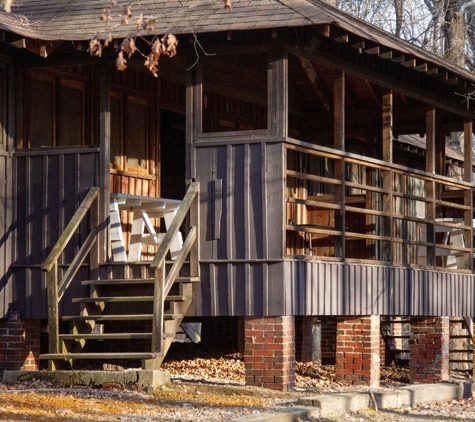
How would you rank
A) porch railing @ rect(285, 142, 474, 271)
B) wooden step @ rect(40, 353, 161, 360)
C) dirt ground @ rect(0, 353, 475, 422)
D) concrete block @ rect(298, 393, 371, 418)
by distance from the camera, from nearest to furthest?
1. dirt ground @ rect(0, 353, 475, 422)
2. concrete block @ rect(298, 393, 371, 418)
3. wooden step @ rect(40, 353, 161, 360)
4. porch railing @ rect(285, 142, 474, 271)

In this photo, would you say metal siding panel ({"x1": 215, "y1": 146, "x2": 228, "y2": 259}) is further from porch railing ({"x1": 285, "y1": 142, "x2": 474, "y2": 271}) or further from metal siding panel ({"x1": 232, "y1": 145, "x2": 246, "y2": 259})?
porch railing ({"x1": 285, "y1": 142, "x2": 474, "y2": 271})

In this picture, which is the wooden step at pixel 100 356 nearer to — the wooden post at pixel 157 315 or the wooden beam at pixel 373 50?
the wooden post at pixel 157 315

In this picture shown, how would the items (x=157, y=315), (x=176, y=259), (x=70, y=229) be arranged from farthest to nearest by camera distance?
(x=70, y=229)
(x=176, y=259)
(x=157, y=315)

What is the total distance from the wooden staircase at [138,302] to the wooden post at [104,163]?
183 millimetres

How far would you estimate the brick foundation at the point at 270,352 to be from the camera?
41.0ft

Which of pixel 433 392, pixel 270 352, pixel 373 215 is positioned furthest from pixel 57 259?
pixel 373 215

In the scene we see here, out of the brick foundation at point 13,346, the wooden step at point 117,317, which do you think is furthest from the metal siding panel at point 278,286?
the brick foundation at point 13,346

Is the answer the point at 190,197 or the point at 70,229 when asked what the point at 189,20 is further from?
the point at 70,229

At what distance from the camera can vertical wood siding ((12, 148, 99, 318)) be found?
1350cm

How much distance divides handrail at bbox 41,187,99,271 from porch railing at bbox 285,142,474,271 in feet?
8.54

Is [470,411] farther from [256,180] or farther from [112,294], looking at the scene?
[112,294]

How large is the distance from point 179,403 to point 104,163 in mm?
3817

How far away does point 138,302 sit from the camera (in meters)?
13.0

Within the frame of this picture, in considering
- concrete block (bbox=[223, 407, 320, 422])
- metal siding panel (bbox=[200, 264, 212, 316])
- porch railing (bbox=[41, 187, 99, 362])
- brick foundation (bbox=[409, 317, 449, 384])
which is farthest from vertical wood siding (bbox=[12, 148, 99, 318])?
brick foundation (bbox=[409, 317, 449, 384])
